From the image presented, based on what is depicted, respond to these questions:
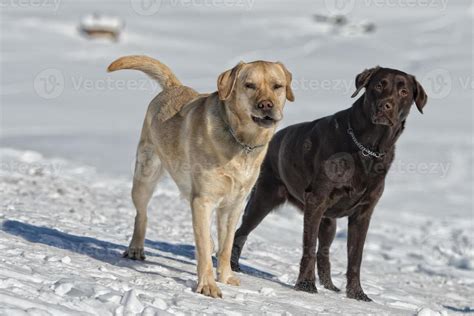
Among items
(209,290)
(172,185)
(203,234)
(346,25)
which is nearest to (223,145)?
(203,234)

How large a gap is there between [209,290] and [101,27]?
3983cm

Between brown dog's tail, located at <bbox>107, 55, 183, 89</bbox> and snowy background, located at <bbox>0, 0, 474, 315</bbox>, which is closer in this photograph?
snowy background, located at <bbox>0, 0, 474, 315</bbox>

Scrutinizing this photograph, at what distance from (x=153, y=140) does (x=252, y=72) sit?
1317mm

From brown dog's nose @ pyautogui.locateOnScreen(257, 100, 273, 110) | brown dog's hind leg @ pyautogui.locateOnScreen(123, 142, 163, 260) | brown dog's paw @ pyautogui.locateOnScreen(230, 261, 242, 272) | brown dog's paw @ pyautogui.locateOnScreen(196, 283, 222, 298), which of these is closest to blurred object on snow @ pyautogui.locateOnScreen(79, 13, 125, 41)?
brown dog's paw @ pyautogui.locateOnScreen(230, 261, 242, 272)

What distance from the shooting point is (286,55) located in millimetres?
41625

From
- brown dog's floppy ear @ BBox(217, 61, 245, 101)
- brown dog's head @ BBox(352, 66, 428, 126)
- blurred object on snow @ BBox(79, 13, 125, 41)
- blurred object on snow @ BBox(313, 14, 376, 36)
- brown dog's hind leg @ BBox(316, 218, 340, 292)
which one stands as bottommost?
brown dog's hind leg @ BBox(316, 218, 340, 292)

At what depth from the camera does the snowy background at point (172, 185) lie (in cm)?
489

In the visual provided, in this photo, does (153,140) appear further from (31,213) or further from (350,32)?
(350,32)

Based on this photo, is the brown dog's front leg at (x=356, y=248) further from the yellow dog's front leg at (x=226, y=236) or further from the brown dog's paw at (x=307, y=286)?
the yellow dog's front leg at (x=226, y=236)

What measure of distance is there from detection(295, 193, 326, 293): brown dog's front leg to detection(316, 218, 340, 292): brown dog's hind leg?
648mm

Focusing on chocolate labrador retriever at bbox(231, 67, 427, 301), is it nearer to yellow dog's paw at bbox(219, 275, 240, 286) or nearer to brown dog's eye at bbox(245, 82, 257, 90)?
yellow dog's paw at bbox(219, 275, 240, 286)

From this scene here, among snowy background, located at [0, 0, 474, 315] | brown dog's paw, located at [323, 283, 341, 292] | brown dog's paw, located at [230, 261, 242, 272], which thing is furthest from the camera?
brown dog's paw, located at [230, 261, 242, 272]

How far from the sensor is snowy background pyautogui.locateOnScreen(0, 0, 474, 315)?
489 centimetres

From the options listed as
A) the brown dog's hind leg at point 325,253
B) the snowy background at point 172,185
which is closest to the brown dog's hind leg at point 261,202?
the snowy background at point 172,185
